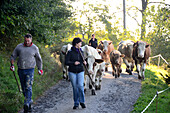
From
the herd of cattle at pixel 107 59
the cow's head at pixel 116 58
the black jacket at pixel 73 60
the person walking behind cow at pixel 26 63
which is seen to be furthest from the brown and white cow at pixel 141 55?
the person walking behind cow at pixel 26 63

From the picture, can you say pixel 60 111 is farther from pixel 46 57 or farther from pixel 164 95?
pixel 46 57

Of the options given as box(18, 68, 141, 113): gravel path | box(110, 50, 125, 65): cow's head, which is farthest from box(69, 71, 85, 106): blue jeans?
box(110, 50, 125, 65): cow's head

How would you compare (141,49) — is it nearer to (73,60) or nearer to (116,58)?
(116,58)

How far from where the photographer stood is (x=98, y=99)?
7734mm

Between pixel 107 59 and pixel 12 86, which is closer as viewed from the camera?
pixel 12 86

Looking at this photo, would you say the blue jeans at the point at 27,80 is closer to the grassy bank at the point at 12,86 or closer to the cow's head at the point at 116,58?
the grassy bank at the point at 12,86

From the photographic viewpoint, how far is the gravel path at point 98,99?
6621mm

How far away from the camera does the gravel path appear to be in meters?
6.62

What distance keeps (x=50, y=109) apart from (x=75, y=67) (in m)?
1.76

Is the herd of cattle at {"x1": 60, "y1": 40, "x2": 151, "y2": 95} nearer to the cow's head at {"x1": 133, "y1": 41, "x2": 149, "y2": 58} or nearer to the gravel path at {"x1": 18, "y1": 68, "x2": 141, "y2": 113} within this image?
the cow's head at {"x1": 133, "y1": 41, "x2": 149, "y2": 58}

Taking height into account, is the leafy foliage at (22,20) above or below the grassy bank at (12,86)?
above

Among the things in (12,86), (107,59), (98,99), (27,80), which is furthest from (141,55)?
(27,80)

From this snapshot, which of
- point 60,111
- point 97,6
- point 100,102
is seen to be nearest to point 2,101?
point 60,111

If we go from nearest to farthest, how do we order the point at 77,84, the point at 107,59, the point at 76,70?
1. the point at 76,70
2. the point at 77,84
3. the point at 107,59
